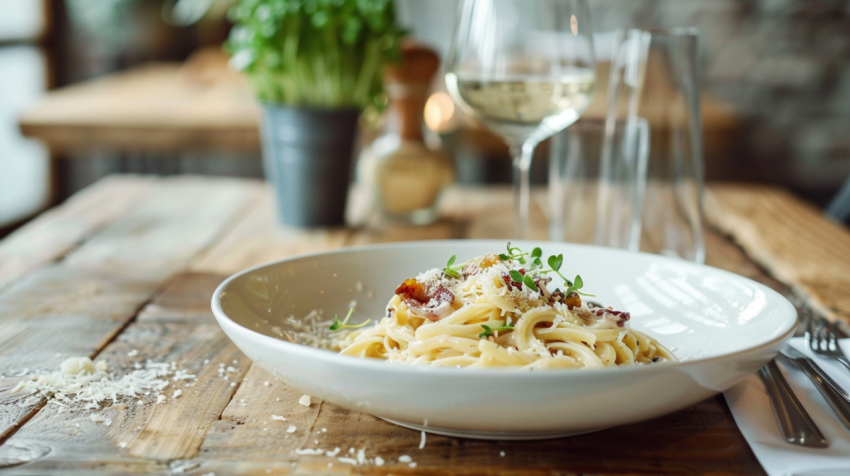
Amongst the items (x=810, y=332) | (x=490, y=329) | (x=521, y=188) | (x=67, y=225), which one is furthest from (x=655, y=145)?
(x=67, y=225)

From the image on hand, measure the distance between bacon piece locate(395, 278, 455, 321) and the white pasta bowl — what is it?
0.13m

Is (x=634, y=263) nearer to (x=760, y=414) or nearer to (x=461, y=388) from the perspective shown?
(x=760, y=414)

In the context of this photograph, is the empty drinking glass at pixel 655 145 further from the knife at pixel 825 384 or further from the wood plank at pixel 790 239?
the knife at pixel 825 384

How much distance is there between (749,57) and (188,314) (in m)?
3.40

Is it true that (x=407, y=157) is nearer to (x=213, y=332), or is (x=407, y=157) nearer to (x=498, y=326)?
(x=213, y=332)

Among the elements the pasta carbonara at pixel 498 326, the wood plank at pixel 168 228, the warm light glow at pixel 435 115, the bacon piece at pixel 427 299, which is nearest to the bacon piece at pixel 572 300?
the pasta carbonara at pixel 498 326

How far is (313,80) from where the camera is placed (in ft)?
4.87

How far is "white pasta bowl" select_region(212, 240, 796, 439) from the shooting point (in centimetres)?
52

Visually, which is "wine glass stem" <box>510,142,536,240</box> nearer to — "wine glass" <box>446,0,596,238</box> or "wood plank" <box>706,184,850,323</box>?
"wine glass" <box>446,0,596,238</box>

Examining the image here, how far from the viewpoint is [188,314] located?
1013mm

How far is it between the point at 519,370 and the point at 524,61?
2.17ft

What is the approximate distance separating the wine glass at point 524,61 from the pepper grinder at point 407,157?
1.27 ft

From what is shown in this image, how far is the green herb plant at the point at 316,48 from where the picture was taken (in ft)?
4.67

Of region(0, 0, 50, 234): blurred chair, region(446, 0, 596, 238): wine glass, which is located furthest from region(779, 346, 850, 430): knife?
region(0, 0, 50, 234): blurred chair
